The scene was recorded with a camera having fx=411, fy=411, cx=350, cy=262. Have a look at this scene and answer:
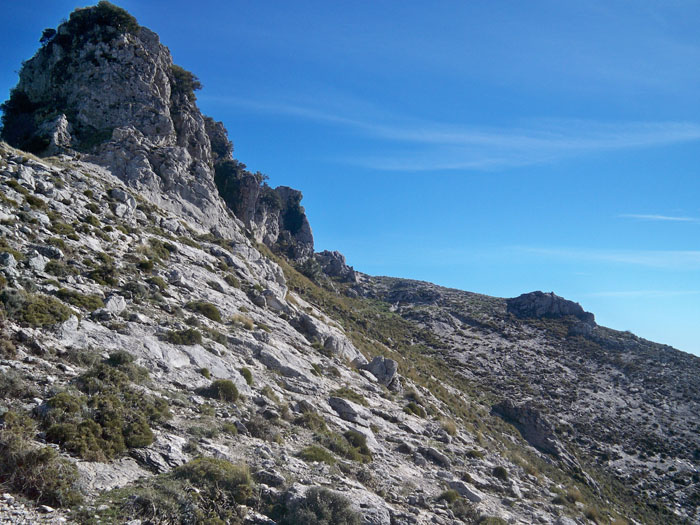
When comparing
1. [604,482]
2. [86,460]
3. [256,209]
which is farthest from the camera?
[256,209]

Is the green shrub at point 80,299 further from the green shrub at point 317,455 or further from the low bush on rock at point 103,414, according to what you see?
the green shrub at point 317,455

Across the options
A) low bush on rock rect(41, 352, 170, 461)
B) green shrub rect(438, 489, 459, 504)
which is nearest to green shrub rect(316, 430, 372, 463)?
green shrub rect(438, 489, 459, 504)

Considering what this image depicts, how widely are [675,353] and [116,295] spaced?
85063 millimetres

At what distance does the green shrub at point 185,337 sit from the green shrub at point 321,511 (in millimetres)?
8765

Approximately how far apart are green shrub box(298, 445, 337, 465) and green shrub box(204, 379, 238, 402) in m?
3.22

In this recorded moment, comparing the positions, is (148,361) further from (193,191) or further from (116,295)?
(193,191)

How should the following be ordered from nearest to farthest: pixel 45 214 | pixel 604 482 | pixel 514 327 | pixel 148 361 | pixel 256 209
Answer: pixel 148 361
pixel 45 214
pixel 604 482
pixel 256 209
pixel 514 327

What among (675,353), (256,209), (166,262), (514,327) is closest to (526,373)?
(514,327)

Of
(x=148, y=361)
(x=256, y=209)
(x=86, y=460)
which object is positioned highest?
(x=256, y=209)

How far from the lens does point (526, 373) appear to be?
5741 centimetres

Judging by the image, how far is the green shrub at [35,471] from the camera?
6.93m

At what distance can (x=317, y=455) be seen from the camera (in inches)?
501

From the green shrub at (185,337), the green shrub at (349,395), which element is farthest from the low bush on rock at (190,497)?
the green shrub at (349,395)

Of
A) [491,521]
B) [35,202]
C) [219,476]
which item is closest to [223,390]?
[219,476]
